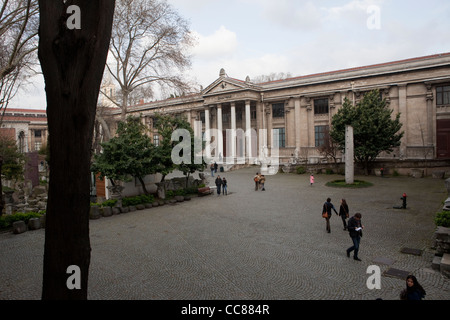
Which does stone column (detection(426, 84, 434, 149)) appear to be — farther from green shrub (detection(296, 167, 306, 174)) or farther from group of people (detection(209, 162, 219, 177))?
group of people (detection(209, 162, 219, 177))

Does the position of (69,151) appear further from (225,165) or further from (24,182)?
(225,165)

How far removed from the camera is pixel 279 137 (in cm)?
4056

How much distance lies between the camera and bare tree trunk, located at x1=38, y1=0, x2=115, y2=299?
4.18 metres

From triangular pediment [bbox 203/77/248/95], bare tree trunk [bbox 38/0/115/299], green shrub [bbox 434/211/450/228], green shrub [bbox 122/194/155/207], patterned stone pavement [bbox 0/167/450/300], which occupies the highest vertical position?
triangular pediment [bbox 203/77/248/95]

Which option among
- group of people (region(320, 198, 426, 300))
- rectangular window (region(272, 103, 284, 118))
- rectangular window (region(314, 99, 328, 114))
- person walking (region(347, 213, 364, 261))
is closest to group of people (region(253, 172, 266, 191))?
group of people (region(320, 198, 426, 300))

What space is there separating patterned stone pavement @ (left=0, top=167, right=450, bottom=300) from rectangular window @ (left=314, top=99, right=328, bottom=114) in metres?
20.6

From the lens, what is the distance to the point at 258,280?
25.5ft

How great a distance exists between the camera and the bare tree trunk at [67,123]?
4.18 m

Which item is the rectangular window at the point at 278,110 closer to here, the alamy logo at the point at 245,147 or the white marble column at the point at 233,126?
the alamy logo at the point at 245,147

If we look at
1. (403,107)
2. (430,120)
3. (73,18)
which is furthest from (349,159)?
(73,18)

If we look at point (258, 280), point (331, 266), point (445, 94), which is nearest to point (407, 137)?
point (445, 94)

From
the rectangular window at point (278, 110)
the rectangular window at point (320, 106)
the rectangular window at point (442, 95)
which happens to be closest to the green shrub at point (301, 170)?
the rectangular window at point (320, 106)

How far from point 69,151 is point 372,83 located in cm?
3421
